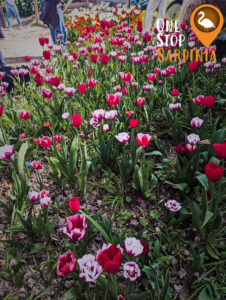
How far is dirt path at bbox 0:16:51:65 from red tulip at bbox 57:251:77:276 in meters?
4.64

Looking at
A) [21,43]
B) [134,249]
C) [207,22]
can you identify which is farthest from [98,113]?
[21,43]

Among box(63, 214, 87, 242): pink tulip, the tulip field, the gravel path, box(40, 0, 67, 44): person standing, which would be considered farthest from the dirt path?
box(63, 214, 87, 242): pink tulip

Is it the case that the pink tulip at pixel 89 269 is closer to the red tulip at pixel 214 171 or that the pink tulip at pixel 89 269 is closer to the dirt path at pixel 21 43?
the red tulip at pixel 214 171

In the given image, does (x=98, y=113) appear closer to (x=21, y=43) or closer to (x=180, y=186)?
(x=180, y=186)

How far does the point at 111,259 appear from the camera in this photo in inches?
32.8

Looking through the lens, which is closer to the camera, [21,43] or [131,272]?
[131,272]

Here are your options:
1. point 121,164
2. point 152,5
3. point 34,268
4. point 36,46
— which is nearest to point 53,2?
point 36,46

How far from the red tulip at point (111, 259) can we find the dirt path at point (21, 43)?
4.84 m

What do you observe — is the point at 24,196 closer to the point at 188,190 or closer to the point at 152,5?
the point at 188,190

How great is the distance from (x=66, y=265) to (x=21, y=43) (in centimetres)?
628

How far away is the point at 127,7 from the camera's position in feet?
25.3

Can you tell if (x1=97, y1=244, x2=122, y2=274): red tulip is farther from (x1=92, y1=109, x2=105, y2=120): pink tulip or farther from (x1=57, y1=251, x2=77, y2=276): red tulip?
(x1=92, y1=109, x2=105, y2=120): pink tulip

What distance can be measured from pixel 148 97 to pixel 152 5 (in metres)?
3.89

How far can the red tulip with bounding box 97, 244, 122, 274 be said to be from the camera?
779 millimetres
